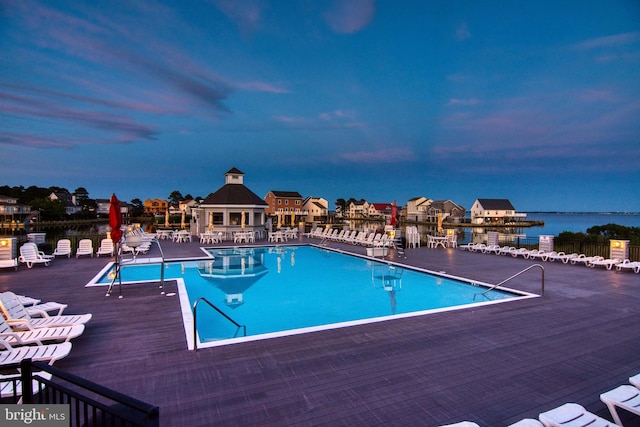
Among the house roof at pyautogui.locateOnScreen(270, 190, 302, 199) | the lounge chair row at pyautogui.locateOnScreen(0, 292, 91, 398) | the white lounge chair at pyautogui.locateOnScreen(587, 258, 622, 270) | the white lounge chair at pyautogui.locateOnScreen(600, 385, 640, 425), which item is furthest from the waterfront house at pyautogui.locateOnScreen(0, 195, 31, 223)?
the white lounge chair at pyautogui.locateOnScreen(600, 385, 640, 425)

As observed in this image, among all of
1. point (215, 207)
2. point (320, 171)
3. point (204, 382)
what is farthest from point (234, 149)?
point (204, 382)

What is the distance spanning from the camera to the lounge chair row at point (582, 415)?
9.06 feet

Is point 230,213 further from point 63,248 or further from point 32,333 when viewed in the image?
point 32,333

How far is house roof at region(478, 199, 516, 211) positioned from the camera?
80750 mm

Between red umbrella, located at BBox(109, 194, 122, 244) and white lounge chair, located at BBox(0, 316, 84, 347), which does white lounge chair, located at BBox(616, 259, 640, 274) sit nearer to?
white lounge chair, located at BBox(0, 316, 84, 347)

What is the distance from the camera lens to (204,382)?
3873mm

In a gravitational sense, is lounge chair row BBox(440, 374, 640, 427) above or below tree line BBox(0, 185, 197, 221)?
below

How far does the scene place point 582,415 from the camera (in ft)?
9.42

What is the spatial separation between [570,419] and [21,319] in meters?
6.93

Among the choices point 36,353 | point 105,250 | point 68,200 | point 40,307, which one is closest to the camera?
point 36,353

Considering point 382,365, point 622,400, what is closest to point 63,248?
point 382,365

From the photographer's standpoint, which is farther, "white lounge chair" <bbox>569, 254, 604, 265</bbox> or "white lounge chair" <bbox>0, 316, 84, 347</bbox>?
"white lounge chair" <bbox>569, 254, 604, 265</bbox>

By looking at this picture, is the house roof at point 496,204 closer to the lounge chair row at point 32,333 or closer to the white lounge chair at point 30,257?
the white lounge chair at point 30,257

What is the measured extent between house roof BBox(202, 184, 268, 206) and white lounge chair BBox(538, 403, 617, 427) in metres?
21.4
